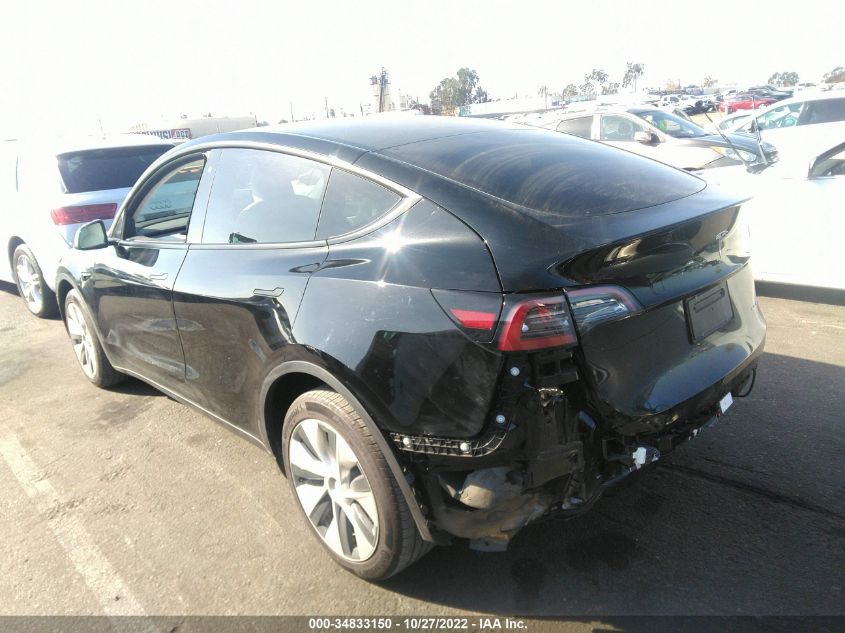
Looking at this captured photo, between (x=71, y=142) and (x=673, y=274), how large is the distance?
6.58 metres

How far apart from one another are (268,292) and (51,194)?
468 cm

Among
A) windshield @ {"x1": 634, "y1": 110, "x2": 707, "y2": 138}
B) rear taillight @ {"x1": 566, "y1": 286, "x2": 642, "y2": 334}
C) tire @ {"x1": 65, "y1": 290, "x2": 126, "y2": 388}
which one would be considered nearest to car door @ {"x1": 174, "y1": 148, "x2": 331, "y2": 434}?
rear taillight @ {"x1": 566, "y1": 286, "x2": 642, "y2": 334}

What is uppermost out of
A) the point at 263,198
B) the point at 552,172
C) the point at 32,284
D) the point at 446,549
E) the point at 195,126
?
the point at 552,172

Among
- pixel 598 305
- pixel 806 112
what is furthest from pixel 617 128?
pixel 598 305

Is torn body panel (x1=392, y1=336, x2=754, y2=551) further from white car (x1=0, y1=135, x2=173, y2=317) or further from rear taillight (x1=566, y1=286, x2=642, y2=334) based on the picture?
white car (x1=0, y1=135, x2=173, y2=317)

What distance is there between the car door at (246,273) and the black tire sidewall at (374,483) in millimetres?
291

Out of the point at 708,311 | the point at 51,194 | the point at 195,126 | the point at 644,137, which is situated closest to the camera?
the point at 708,311

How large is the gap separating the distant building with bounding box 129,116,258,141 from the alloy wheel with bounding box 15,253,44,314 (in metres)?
24.9

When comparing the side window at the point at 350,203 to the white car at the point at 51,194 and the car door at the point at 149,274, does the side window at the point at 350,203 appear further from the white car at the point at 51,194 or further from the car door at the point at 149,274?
the white car at the point at 51,194

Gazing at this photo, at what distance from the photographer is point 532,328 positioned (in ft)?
6.68

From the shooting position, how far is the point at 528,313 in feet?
6.68

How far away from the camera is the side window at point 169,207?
11.6 ft

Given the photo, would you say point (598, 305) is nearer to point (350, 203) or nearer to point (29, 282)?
point (350, 203)

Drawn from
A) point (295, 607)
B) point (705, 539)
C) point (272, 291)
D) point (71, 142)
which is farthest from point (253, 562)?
point (71, 142)
